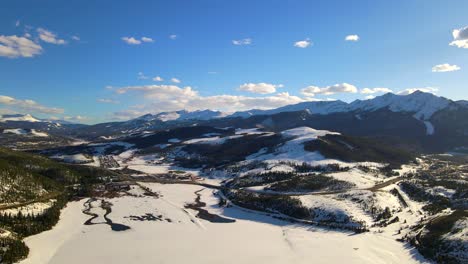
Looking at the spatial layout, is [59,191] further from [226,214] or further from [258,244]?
[258,244]

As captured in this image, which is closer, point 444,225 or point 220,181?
point 444,225

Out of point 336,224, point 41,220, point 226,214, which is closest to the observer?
point 41,220

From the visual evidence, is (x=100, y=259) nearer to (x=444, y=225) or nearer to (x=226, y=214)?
(x=226, y=214)

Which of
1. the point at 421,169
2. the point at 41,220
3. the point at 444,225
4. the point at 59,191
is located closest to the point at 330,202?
the point at 444,225

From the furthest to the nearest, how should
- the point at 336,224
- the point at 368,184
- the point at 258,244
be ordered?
the point at 368,184 → the point at 336,224 → the point at 258,244

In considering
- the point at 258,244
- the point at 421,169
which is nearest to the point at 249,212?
the point at 258,244

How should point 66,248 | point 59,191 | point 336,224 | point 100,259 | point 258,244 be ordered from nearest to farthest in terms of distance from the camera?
point 100,259 < point 66,248 < point 258,244 < point 336,224 < point 59,191
